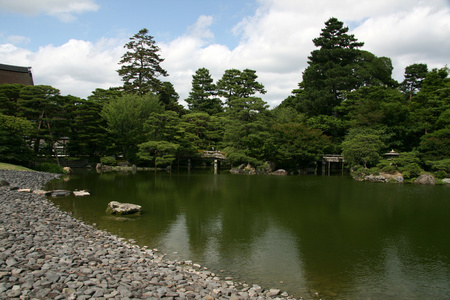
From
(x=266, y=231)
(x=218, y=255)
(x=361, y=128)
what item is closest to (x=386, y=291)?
(x=218, y=255)

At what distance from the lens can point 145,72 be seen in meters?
40.2

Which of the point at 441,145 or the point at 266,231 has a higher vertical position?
the point at 441,145

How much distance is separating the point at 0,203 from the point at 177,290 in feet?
26.6

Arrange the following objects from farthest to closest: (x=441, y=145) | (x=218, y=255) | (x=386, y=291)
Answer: (x=441, y=145) → (x=218, y=255) → (x=386, y=291)

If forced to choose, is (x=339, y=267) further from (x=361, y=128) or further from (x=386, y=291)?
(x=361, y=128)

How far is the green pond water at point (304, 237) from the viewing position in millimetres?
5797

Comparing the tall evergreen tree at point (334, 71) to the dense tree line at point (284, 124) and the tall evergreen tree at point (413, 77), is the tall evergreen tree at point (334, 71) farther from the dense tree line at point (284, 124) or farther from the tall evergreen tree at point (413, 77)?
the tall evergreen tree at point (413, 77)

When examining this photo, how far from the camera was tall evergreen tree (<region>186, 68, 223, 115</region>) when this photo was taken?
4231cm

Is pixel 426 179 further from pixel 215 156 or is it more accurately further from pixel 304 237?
pixel 304 237

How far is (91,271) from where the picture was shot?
16.3 ft

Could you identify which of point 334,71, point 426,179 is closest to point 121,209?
point 426,179

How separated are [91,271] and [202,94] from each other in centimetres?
3860

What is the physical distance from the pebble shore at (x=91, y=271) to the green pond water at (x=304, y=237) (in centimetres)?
66

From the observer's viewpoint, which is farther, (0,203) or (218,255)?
(0,203)
